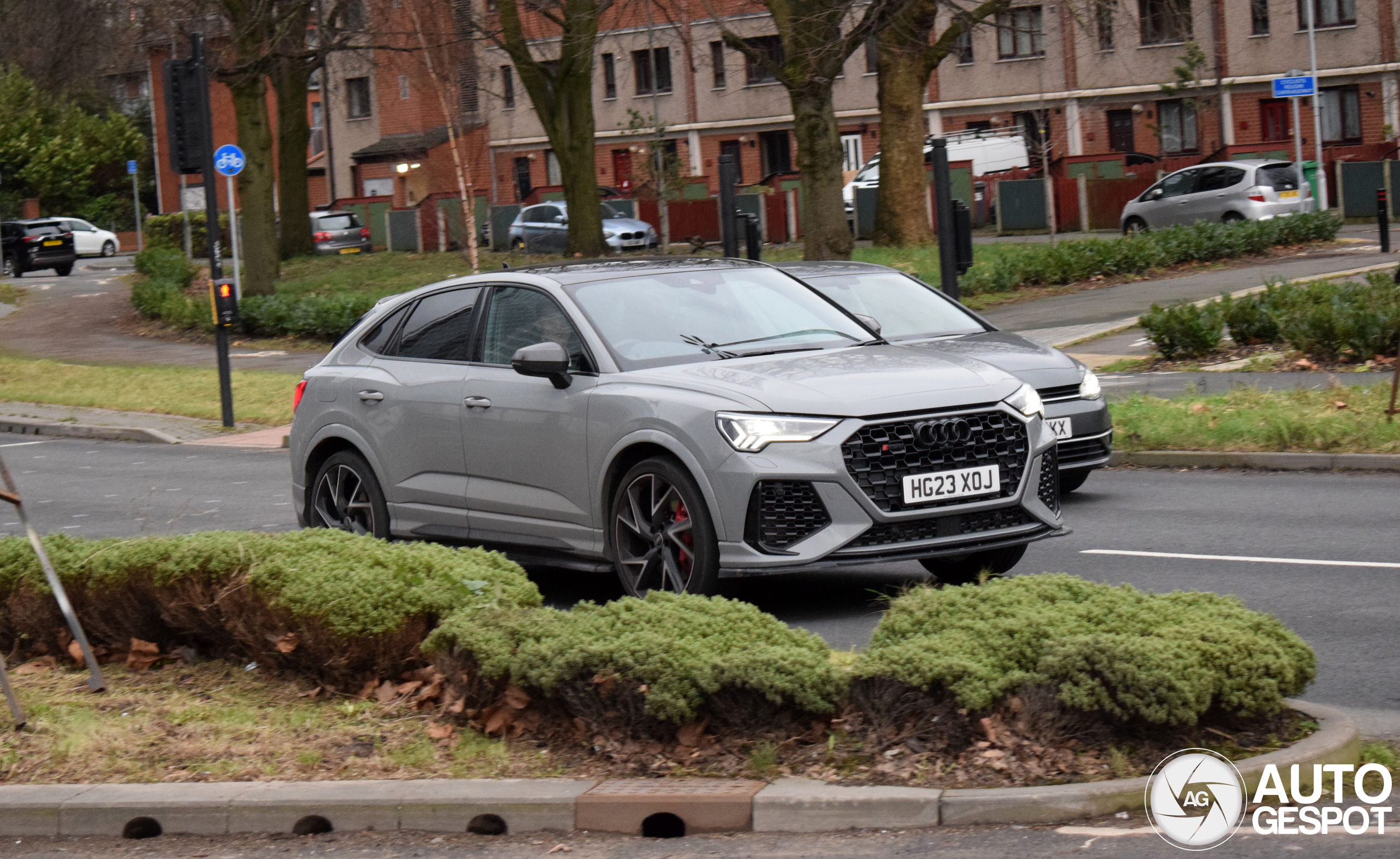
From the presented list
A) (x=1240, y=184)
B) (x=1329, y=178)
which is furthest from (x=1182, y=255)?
(x=1329, y=178)

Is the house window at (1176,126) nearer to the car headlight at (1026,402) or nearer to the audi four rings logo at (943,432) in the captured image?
the car headlight at (1026,402)

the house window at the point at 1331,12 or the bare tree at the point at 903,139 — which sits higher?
the house window at the point at 1331,12

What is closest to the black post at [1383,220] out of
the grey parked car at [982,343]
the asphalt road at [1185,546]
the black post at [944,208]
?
the black post at [944,208]

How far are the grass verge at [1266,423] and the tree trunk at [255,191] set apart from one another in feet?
77.1

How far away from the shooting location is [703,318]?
8734 millimetres

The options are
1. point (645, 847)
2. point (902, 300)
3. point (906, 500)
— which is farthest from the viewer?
point (902, 300)

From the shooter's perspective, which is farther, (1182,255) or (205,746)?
(1182,255)

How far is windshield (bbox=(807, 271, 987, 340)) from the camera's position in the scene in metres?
12.0

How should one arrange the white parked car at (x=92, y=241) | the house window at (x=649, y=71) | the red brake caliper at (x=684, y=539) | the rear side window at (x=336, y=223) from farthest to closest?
the white parked car at (x=92, y=241), the house window at (x=649, y=71), the rear side window at (x=336, y=223), the red brake caliper at (x=684, y=539)

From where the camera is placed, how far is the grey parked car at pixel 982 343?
10977 mm

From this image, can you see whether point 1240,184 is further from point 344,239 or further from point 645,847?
point 645,847

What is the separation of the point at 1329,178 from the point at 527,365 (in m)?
39.6

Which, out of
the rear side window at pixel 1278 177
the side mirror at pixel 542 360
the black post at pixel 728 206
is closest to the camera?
the side mirror at pixel 542 360

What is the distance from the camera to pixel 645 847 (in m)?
5.00
